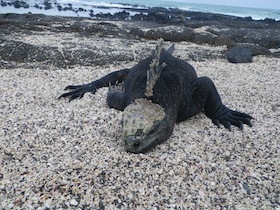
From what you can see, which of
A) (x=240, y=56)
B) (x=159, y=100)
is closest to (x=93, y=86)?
(x=159, y=100)

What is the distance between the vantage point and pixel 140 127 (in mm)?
2852

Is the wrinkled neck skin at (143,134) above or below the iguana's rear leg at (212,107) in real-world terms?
above

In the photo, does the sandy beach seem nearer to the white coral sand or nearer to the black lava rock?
the white coral sand

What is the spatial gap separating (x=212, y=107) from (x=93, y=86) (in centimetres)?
185

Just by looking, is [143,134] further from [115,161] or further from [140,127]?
[115,161]

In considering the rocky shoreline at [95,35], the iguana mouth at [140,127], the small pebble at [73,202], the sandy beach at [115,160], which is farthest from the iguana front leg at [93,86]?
the small pebble at [73,202]

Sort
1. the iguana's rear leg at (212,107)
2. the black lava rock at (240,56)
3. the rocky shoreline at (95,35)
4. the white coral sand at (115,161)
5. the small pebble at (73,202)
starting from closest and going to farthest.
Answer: the small pebble at (73,202) → the white coral sand at (115,161) → the iguana's rear leg at (212,107) → the rocky shoreline at (95,35) → the black lava rock at (240,56)

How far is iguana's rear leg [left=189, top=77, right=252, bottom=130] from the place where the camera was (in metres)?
3.94

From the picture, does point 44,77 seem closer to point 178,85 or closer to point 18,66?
point 18,66

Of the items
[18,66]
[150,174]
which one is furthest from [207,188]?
[18,66]

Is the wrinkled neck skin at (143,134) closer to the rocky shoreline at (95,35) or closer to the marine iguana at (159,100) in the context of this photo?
→ the marine iguana at (159,100)

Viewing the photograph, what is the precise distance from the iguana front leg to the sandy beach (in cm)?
16

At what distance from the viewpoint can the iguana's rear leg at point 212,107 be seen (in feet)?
12.9

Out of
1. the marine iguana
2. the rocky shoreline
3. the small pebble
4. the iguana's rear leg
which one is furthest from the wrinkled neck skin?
the rocky shoreline
